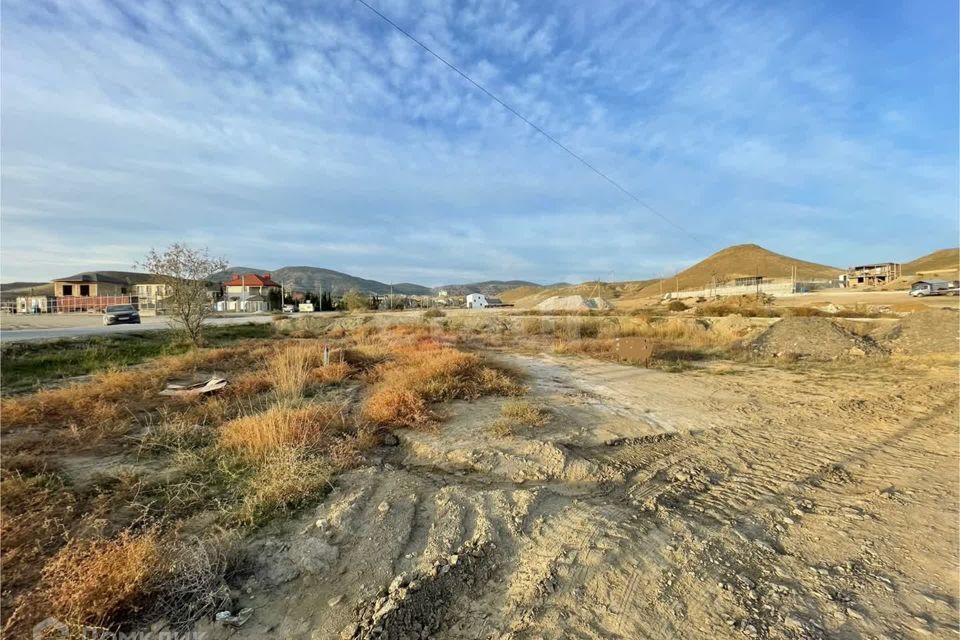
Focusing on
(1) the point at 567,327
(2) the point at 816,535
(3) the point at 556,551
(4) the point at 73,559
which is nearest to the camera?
(4) the point at 73,559

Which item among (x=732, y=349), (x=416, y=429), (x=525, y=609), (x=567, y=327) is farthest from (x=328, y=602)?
(x=567, y=327)

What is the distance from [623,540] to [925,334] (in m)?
19.5

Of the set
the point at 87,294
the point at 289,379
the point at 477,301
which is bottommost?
the point at 289,379

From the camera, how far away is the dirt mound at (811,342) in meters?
15.3

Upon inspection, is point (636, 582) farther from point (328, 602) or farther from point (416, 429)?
point (416, 429)

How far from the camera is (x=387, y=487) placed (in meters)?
4.45

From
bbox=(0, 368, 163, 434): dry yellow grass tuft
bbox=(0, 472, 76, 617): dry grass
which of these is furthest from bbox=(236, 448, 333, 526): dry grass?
bbox=(0, 368, 163, 434): dry yellow grass tuft

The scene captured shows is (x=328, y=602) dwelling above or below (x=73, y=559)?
below

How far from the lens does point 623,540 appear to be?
3619 millimetres

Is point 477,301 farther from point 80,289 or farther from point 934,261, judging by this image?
point 934,261

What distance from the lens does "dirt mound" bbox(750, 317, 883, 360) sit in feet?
50.3

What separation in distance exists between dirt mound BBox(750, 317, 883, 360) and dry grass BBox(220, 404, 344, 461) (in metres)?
16.4

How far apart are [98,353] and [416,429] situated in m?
13.7

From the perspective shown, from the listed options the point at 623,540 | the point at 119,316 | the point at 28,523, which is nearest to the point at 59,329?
the point at 119,316
